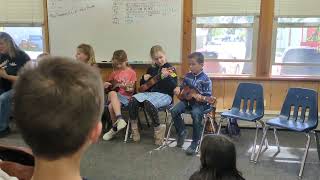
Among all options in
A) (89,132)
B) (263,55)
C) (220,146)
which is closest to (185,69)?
(263,55)

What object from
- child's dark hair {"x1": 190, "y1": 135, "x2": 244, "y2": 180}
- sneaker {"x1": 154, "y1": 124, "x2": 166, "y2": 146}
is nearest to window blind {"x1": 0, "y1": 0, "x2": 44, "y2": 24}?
sneaker {"x1": 154, "y1": 124, "x2": 166, "y2": 146}

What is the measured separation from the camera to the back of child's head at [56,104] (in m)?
0.62

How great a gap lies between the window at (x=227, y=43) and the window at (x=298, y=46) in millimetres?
298

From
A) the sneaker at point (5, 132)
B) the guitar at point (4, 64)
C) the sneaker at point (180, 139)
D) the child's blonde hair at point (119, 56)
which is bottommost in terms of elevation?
the sneaker at point (5, 132)

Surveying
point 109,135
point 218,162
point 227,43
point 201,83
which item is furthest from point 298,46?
point 218,162

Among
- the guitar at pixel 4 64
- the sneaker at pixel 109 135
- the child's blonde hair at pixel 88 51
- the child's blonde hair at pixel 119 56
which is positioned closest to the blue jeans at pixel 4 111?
the guitar at pixel 4 64

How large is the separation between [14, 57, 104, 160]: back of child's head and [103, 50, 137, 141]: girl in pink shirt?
3.15 meters

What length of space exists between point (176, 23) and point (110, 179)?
2055mm

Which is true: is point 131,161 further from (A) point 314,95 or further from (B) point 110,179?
(A) point 314,95

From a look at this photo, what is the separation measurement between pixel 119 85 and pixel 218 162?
7.55 feet

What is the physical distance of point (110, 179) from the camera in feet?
9.34

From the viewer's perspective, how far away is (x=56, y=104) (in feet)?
2.03

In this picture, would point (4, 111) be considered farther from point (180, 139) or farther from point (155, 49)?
point (180, 139)

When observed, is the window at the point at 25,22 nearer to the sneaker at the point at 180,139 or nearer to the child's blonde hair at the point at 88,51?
the child's blonde hair at the point at 88,51
